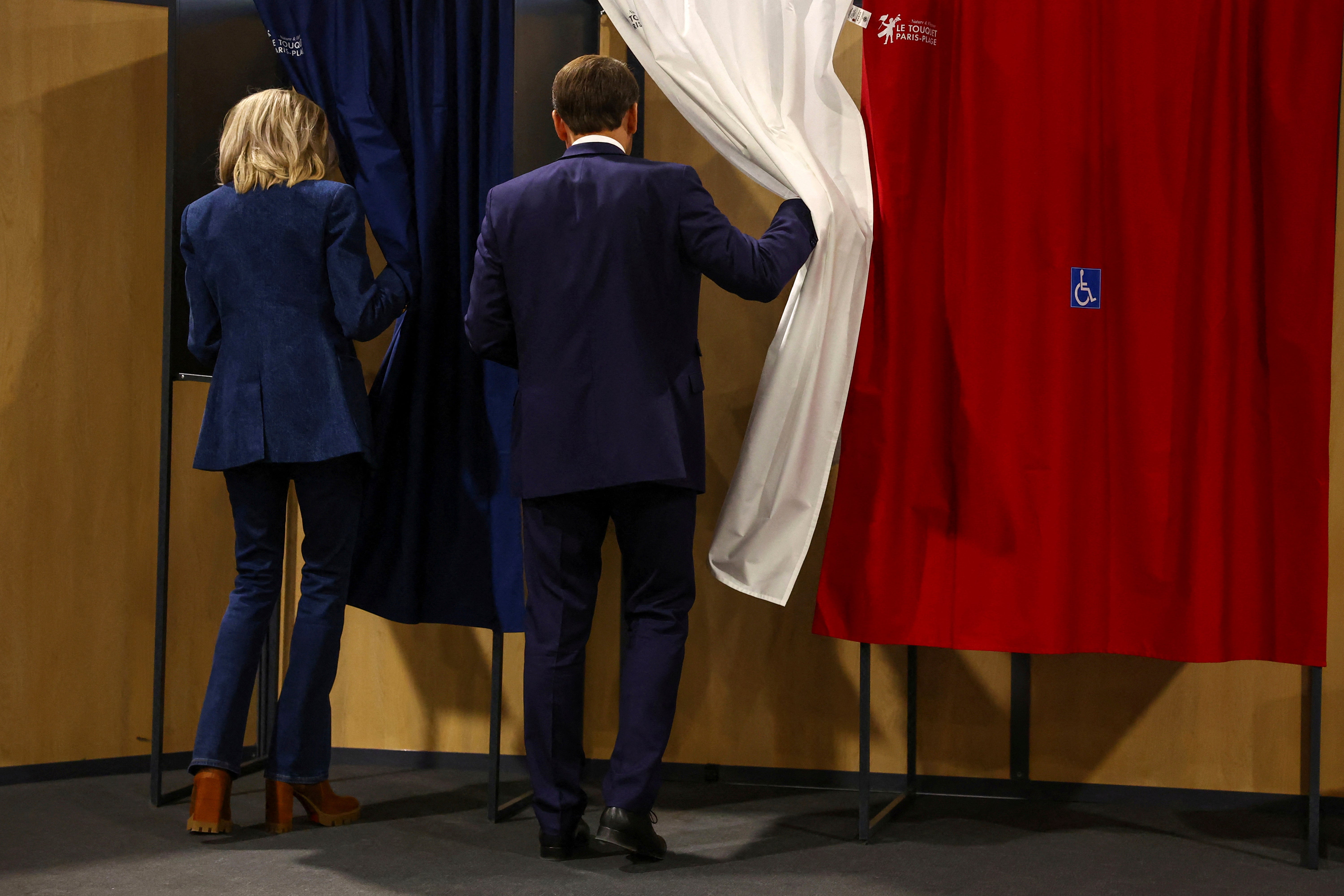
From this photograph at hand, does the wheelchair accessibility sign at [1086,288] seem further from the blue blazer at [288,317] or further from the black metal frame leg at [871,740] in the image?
the blue blazer at [288,317]

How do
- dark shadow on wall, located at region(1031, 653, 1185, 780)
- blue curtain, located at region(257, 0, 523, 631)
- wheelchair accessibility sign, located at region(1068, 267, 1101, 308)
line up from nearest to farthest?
wheelchair accessibility sign, located at region(1068, 267, 1101, 308) → blue curtain, located at region(257, 0, 523, 631) → dark shadow on wall, located at region(1031, 653, 1185, 780)

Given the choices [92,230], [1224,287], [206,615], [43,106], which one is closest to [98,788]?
[206,615]

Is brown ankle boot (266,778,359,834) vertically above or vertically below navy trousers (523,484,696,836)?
below

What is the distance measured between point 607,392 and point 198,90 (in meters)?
1.27

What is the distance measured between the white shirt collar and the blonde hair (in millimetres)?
590

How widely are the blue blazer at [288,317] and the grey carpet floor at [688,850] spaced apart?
2.56 ft

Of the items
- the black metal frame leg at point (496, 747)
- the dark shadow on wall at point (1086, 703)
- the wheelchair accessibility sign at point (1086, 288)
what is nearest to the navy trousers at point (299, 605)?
the black metal frame leg at point (496, 747)

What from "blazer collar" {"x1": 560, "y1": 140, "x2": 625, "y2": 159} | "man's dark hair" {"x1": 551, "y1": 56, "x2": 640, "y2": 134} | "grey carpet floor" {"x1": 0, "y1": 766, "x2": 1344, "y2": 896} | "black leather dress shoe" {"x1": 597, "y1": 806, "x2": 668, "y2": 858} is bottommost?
"grey carpet floor" {"x1": 0, "y1": 766, "x2": 1344, "y2": 896}

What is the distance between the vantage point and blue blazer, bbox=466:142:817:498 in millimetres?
2139

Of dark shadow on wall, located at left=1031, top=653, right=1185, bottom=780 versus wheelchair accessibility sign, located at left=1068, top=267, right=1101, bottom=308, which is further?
dark shadow on wall, located at left=1031, top=653, right=1185, bottom=780

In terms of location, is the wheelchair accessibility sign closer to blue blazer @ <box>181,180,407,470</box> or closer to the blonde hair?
blue blazer @ <box>181,180,407,470</box>

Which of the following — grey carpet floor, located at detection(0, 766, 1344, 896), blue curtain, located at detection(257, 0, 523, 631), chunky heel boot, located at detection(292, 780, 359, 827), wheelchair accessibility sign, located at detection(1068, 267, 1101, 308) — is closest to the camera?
grey carpet floor, located at detection(0, 766, 1344, 896)

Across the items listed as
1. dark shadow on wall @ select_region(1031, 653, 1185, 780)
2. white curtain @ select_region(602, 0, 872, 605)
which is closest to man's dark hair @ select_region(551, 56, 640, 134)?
white curtain @ select_region(602, 0, 872, 605)

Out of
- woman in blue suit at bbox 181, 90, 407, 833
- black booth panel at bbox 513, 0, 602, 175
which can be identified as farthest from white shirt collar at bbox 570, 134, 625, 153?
woman in blue suit at bbox 181, 90, 407, 833
